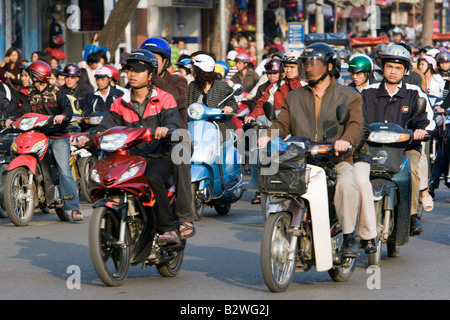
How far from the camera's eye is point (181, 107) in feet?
31.8

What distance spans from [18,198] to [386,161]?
4617 mm

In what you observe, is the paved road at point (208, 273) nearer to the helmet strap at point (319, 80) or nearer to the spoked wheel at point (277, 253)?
the spoked wheel at point (277, 253)

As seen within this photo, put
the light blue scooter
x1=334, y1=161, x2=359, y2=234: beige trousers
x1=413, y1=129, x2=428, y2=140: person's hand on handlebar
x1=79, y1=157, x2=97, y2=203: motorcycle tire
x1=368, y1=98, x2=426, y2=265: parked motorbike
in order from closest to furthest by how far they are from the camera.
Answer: x1=334, y1=161, x2=359, y2=234: beige trousers, x1=368, y1=98, x2=426, y2=265: parked motorbike, x1=413, y1=129, x2=428, y2=140: person's hand on handlebar, the light blue scooter, x1=79, y1=157, x2=97, y2=203: motorcycle tire

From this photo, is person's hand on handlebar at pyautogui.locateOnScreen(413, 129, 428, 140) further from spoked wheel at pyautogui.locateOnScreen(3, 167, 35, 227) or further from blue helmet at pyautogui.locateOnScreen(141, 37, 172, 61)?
spoked wheel at pyautogui.locateOnScreen(3, 167, 35, 227)

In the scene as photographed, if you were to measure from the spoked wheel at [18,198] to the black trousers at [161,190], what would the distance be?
374 centimetres

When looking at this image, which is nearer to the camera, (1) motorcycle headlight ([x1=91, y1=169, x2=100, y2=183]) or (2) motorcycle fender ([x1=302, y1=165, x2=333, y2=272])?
(2) motorcycle fender ([x1=302, y1=165, x2=333, y2=272])

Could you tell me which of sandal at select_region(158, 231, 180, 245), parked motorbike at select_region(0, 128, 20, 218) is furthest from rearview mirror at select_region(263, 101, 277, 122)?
parked motorbike at select_region(0, 128, 20, 218)

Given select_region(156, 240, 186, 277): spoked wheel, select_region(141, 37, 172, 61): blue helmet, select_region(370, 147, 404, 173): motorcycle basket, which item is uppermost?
select_region(141, 37, 172, 61): blue helmet

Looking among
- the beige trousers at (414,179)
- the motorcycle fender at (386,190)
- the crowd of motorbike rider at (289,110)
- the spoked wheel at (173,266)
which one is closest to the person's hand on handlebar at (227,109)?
the crowd of motorbike rider at (289,110)

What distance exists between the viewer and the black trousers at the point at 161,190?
7.70m

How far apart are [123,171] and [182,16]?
30.9 metres

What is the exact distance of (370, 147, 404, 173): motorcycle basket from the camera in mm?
8695

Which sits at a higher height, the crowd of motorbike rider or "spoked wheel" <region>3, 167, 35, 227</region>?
the crowd of motorbike rider

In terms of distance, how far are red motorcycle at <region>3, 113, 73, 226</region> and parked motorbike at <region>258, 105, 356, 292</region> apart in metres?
4.72
